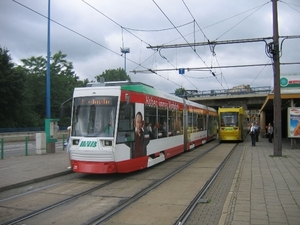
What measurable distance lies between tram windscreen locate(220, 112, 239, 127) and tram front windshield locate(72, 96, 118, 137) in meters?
20.5

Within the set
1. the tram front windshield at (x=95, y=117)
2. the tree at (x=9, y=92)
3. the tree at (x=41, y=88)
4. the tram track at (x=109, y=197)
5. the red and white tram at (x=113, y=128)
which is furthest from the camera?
the tree at (x=41, y=88)

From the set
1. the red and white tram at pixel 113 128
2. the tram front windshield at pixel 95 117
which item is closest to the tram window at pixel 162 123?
the red and white tram at pixel 113 128

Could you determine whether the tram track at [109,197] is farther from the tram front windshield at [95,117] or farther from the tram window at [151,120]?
the tram front windshield at [95,117]

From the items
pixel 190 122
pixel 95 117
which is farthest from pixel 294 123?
pixel 95 117

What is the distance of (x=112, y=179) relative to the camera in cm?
1123

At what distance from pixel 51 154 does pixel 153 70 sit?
28.9 ft

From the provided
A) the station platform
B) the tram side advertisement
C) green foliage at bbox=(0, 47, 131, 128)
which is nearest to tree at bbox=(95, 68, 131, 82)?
green foliage at bbox=(0, 47, 131, 128)

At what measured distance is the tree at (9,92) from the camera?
1639 inches

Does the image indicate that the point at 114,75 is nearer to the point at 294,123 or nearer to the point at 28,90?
the point at 28,90

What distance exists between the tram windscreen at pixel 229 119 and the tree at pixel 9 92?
26.4m

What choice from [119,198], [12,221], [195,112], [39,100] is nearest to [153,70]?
[195,112]

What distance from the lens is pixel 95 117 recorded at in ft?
36.3

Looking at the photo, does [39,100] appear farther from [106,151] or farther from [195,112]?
Answer: [106,151]

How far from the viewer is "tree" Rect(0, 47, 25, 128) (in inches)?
1639
